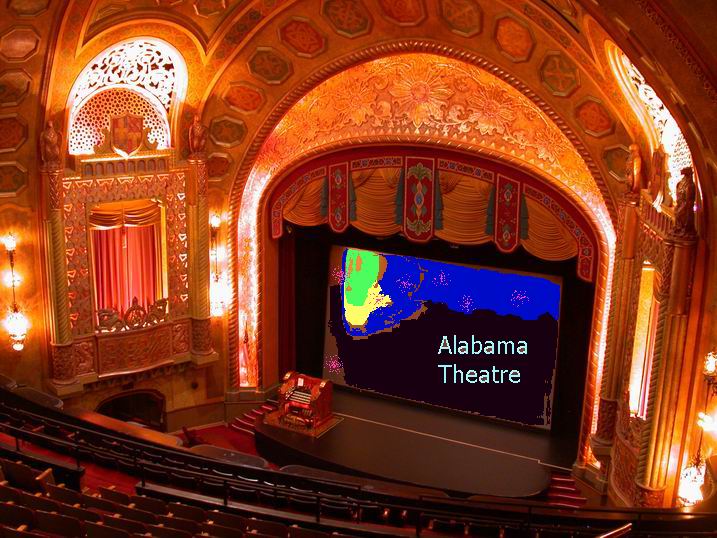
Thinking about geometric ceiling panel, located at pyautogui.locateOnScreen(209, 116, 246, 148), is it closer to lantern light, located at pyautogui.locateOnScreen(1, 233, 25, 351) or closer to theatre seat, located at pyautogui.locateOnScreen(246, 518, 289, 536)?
lantern light, located at pyautogui.locateOnScreen(1, 233, 25, 351)

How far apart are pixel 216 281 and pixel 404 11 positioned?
491 cm

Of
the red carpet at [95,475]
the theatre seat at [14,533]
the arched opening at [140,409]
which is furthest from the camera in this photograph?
the arched opening at [140,409]

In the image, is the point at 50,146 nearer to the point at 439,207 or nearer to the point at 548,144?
the point at 439,207

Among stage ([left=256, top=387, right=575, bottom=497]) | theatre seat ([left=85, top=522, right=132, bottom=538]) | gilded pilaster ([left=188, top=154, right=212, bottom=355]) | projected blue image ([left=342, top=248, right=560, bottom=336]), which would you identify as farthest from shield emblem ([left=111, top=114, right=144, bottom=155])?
theatre seat ([left=85, top=522, right=132, bottom=538])

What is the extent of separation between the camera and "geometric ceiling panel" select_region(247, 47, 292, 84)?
1224 cm

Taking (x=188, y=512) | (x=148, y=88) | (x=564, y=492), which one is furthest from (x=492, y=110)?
(x=188, y=512)

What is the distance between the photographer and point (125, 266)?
12.9 m

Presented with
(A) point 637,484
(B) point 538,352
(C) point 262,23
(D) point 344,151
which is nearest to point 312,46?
(C) point 262,23

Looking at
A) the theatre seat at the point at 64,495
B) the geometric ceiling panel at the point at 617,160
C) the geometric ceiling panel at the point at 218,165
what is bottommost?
the theatre seat at the point at 64,495

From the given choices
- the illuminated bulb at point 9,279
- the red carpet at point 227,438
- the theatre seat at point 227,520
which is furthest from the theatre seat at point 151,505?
the red carpet at point 227,438

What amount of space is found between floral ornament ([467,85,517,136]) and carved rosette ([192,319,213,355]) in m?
4.84

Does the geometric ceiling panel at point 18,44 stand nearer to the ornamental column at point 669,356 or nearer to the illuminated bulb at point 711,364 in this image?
the ornamental column at point 669,356

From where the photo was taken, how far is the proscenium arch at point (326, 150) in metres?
11.1

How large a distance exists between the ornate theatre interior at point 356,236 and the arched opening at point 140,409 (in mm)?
37
